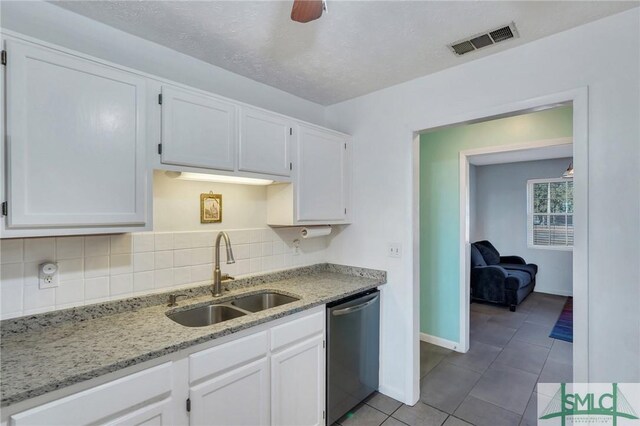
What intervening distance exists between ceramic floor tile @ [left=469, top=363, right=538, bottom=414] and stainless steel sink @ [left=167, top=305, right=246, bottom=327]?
2041 millimetres

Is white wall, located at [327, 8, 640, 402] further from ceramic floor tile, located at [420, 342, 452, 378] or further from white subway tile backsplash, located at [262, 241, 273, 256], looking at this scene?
white subway tile backsplash, located at [262, 241, 273, 256]

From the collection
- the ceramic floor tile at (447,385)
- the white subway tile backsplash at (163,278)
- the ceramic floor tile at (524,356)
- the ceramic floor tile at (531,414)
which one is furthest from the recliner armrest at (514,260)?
the white subway tile backsplash at (163,278)

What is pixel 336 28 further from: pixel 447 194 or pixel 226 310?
pixel 447 194

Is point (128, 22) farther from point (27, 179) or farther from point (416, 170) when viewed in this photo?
point (416, 170)

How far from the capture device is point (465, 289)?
10.9 feet

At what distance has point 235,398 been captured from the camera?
5.17ft

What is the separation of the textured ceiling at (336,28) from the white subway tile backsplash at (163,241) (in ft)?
3.86

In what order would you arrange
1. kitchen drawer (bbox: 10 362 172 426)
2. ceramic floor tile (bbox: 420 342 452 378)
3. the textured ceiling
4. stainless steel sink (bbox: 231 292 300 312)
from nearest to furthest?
kitchen drawer (bbox: 10 362 172 426) → the textured ceiling → stainless steel sink (bbox: 231 292 300 312) → ceramic floor tile (bbox: 420 342 452 378)

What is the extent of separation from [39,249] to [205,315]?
926mm

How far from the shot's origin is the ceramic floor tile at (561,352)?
311 cm

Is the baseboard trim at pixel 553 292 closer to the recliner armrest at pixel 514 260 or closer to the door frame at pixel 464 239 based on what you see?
the recliner armrest at pixel 514 260

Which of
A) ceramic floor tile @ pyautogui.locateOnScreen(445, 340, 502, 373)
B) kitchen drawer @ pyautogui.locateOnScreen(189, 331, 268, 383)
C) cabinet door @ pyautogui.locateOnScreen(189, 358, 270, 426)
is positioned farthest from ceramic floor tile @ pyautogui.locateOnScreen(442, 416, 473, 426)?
kitchen drawer @ pyautogui.locateOnScreen(189, 331, 268, 383)

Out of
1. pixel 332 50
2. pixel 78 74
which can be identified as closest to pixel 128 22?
pixel 78 74

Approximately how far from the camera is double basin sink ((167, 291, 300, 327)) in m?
1.88
